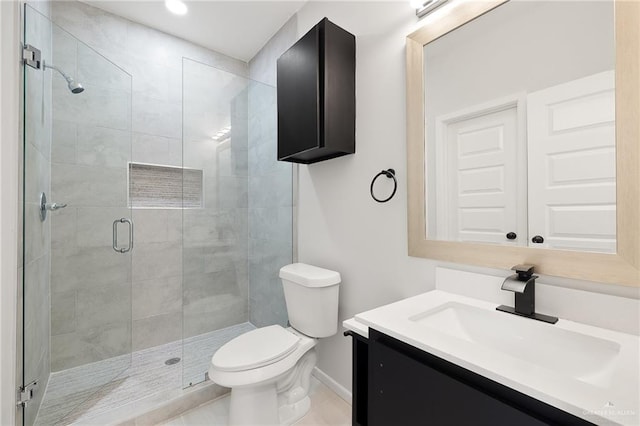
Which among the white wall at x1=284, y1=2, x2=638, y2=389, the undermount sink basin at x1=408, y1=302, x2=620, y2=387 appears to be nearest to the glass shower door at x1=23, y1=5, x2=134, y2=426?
the white wall at x1=284, y1=2, x2=638, y2=389

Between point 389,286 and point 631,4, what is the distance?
4.17ft

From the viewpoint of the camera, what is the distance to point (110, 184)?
2.04 m

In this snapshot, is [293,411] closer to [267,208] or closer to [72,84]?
[267,208]

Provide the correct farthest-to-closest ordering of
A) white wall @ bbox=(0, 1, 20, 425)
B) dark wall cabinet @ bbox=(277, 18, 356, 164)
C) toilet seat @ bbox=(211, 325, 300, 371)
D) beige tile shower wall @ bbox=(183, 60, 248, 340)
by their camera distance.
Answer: beige tile shower wall @ bbox=(183, 60, 248, 340) → dark wall cabinet @ bbox=(277, 18, 356, 164) → toilet seat @ bbox=(211, 325, 300, 371) → white wall @ bbox=(0, 1, 20, 425)

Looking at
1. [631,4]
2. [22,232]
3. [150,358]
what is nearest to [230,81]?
[22,232]

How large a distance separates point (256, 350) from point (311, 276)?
0.47m

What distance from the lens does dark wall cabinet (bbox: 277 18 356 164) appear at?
1490mm

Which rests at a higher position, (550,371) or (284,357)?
(550,371)

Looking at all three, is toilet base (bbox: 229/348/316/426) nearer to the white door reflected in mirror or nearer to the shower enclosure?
the shower enclosure

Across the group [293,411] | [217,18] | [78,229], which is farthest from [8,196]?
[217,18]

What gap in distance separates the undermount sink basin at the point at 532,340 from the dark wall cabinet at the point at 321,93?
3.22 ft

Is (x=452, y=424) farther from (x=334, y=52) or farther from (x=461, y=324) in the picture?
(x=334, y=52)

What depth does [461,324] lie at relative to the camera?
40.6 inches

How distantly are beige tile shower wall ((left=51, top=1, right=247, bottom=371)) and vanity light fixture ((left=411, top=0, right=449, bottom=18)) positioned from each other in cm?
178
